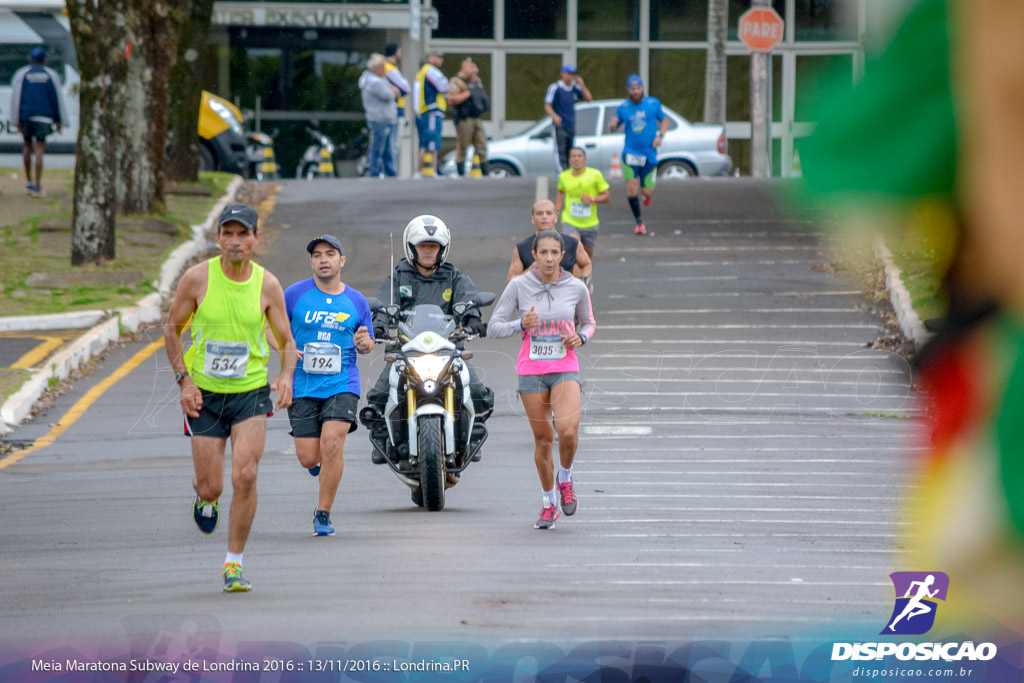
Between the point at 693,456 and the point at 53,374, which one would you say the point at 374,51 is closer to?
the point at 53,374

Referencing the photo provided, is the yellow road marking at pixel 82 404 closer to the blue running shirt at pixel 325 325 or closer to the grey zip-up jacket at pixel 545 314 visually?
the blue running shirt at pixel 325 325

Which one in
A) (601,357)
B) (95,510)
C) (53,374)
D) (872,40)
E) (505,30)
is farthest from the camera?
(505,30)

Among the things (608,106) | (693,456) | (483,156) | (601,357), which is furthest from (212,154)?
(693,456)

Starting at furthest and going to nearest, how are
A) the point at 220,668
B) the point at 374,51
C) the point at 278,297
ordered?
the point at 374,51 < the point at 278,297 < the point at 220,668

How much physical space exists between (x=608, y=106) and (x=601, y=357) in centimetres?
1725

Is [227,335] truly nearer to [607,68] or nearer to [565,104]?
[565,104]

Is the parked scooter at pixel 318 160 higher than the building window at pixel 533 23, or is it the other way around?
the building window at pixel 533 23

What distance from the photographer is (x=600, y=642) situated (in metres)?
5.80

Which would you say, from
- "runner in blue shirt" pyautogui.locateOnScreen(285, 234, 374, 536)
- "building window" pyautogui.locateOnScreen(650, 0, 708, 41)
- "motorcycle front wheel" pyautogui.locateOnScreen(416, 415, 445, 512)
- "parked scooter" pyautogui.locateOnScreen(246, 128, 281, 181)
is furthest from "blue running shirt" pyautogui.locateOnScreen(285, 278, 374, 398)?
"building window" pyautogui.locateOnScreen(650, 0, 708, 41)

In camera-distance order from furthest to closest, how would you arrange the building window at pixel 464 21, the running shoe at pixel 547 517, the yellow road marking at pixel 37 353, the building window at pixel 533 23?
the building window at pixel 533 23 → the building window at pixel 464 21 → the yellow road marking at pixel 37 353 → the running shoe at pixel 547 517

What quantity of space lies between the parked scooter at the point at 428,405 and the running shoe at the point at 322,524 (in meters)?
0.79

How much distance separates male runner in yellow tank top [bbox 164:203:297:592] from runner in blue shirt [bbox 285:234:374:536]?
3.62 ft

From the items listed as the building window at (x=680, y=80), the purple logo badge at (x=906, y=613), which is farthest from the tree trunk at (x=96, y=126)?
the building window at (x=680, y=80)

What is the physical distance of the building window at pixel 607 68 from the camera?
41.3m
